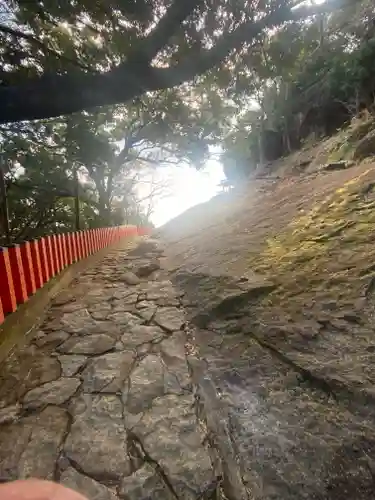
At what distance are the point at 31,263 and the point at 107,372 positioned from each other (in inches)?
77.1

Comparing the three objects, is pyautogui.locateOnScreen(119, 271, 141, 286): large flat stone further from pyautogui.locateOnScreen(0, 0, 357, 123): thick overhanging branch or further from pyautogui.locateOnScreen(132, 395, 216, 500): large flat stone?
pyautogui.locateOnScreen(132, 395, 216, 500): large flat stone

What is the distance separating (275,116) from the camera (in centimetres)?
1947

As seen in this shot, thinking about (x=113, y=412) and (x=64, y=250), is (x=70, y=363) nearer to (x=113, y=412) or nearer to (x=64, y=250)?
(x=113, y=412)

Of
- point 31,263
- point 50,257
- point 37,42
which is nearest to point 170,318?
point 31,263

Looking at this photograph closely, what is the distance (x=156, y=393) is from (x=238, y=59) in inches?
197

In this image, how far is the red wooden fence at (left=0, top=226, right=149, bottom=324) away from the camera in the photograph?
3.14m

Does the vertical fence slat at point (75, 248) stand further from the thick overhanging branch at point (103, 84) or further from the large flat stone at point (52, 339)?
the thick overhanging branch at point (103, 84)

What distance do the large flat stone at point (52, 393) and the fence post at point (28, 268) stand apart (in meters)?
1.53

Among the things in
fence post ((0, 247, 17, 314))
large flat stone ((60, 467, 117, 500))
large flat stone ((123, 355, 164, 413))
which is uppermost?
fence post ((0, 247, 17, 314))

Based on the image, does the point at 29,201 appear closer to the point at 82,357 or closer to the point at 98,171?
the point at 98,171

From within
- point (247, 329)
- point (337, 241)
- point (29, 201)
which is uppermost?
point (29, 201)

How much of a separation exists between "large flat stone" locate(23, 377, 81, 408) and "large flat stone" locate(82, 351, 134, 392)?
0.10 metres

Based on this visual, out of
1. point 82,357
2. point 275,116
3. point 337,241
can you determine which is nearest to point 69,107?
point 82,357

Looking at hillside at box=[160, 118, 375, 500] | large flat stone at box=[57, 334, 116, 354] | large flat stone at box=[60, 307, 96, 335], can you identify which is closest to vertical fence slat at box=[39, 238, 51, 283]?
large flat stone at box=[60, 307, 96, 335]
